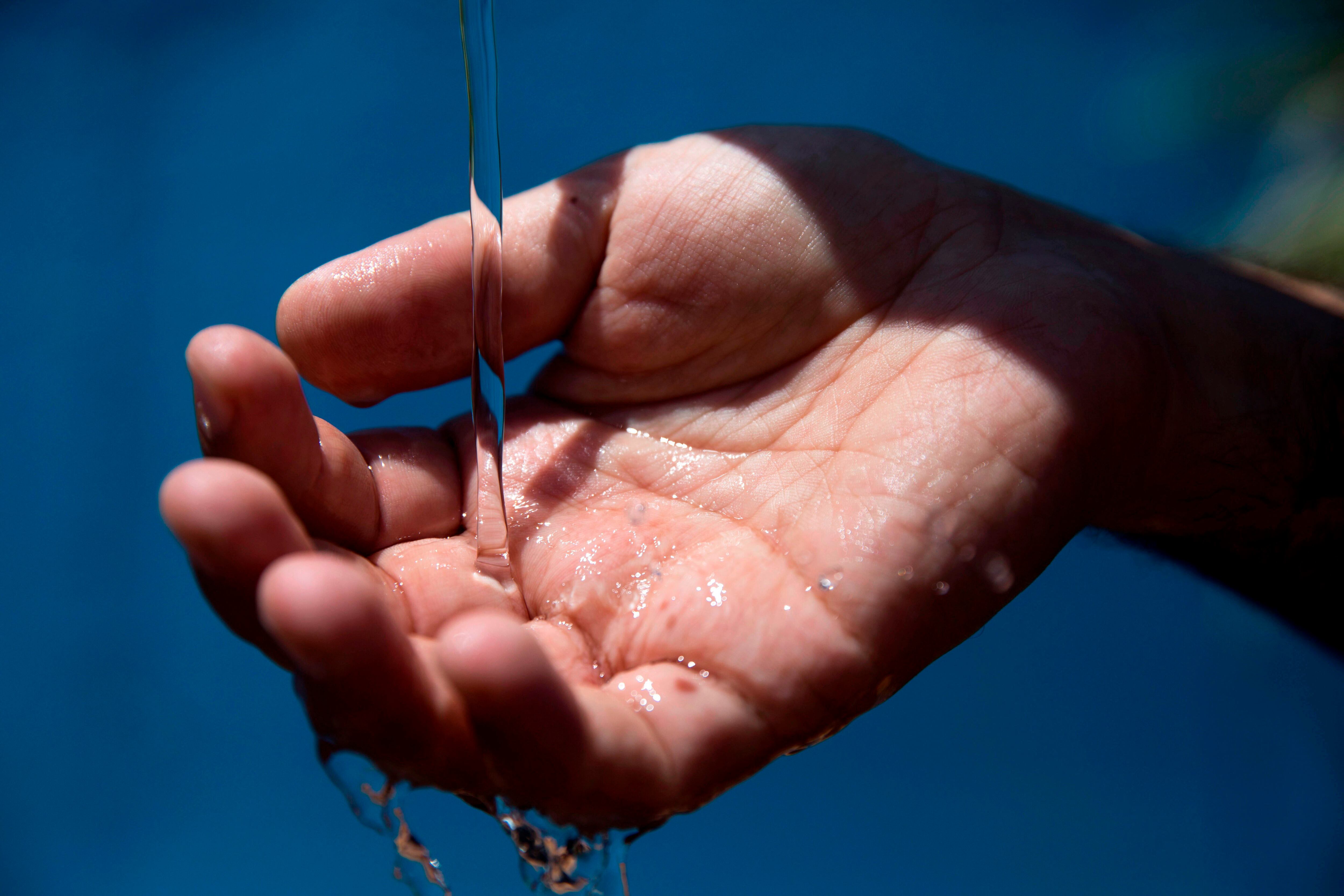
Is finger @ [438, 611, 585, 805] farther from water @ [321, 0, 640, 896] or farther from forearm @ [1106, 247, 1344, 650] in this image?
forearm @ [1106, 247, 1344, 650]

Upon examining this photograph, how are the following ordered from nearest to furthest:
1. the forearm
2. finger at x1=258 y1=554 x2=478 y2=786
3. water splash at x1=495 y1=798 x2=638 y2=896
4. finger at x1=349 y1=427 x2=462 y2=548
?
finger at x1=258 y1=554 x2=478 y2=786, water splash at x1=495 y1=798 x2=638 y2=896, finger at x1=349 y1=427 x2=462 y2=548, the forearm

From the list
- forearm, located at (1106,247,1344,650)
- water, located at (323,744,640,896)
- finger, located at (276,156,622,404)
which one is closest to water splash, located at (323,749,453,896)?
water, located at (323,744,640,896)

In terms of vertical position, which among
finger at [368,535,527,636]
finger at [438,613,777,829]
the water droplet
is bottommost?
the water droplet

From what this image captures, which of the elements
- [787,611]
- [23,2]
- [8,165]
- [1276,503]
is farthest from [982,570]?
[23,2]

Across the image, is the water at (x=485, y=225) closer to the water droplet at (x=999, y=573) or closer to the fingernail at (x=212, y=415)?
the fingernail at (x=212, y=415)

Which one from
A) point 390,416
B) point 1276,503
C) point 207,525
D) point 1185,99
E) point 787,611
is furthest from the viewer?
point 1185,99

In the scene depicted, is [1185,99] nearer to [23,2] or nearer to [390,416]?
[390,416]

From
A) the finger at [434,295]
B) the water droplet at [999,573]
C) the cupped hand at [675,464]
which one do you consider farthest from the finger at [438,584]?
the water droplet at [999,573]

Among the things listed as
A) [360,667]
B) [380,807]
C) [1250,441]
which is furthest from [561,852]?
[1250,441]
